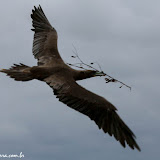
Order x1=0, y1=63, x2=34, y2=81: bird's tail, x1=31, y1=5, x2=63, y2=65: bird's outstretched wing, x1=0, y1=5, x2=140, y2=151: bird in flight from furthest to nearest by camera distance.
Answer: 1. x1=31, y1=5, x2=63, y2=65: bird's outstretched wing
2. x1=0, y1=63, x2=34, y2=81: bird's tail
3. x1=0, y1=5, x2=140, y2=151: bird in flight

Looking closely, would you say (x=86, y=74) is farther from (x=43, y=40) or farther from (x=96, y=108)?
(x=43, y=40)

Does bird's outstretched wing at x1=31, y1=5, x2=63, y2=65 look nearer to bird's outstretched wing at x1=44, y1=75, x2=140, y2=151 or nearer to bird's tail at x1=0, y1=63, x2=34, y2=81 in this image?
bird's tail at x1=0, y1=63, x2=34, y2=81

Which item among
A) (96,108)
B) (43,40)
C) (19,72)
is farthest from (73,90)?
(43,40)

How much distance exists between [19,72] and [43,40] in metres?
1.88

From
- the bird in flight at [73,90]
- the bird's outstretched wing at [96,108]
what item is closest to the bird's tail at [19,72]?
the bird in flight at [73,90]

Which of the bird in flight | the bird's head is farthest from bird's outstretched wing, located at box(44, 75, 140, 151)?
the bird's head

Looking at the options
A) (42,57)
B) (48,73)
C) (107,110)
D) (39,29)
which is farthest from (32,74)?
(39,29)

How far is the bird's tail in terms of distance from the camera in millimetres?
10070

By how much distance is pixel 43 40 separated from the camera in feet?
39.1

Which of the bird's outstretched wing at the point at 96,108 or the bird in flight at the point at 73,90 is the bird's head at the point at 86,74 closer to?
the bird in flight at the point at 73,90

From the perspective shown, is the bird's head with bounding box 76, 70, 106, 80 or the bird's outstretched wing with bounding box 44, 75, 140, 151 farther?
the bird's head with bounding box 76, 70, 106, 80

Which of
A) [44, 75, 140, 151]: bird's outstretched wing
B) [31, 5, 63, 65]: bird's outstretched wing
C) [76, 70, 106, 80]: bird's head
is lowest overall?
[44, 75, 140, 151]: bird's outstretched wing

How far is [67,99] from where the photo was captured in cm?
921

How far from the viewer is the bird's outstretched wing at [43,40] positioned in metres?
10.9
